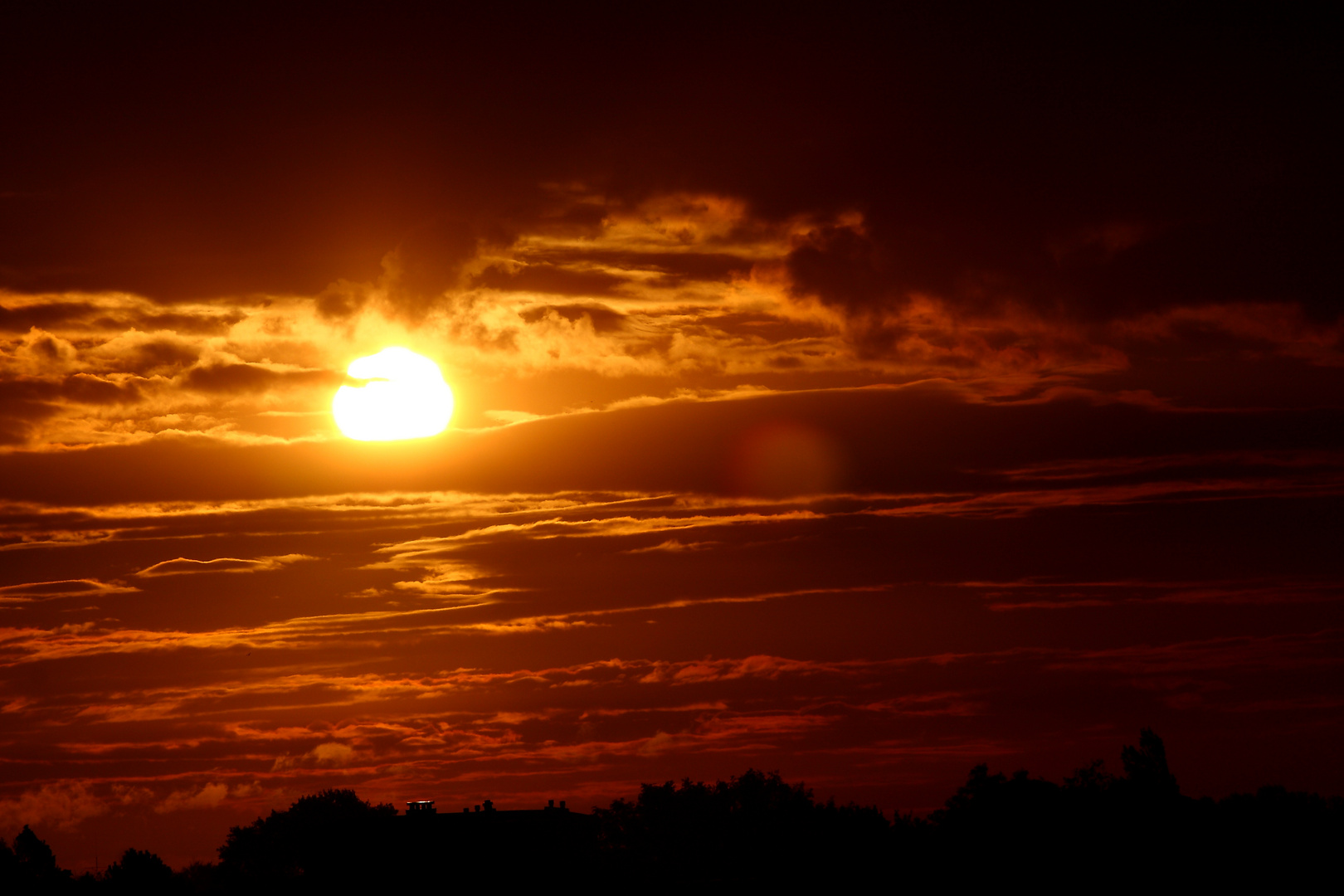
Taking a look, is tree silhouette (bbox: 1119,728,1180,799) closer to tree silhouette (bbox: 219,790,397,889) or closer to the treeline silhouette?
the treeline silhouette

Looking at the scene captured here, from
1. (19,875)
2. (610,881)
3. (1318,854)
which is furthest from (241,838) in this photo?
(1318,854)

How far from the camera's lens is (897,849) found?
105 metres

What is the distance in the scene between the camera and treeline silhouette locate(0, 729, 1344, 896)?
87.8 metres

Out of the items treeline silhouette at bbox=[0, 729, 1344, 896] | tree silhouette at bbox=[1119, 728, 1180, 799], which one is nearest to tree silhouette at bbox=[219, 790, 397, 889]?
treeline silhouette at bbox=[0, 729, 1344, 896]

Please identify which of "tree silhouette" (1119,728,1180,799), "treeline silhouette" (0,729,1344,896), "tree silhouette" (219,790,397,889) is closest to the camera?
"treeline silhouette" (0,729,1344,896)

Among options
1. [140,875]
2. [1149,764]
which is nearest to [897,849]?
[1149,764]

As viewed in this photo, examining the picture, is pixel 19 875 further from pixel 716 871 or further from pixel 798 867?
pixel 798 867

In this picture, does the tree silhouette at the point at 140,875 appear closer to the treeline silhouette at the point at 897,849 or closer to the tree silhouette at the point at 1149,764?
the treeline silhouette at the point at 897,849

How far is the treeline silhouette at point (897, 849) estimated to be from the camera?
288 ft

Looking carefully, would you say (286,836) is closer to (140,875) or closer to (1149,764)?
(140,875)

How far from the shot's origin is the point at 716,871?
5733 inches

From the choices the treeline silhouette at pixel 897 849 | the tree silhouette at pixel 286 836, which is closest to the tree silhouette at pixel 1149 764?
the treeline silhouette at pixel 897 849

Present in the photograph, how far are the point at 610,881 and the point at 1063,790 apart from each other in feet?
124

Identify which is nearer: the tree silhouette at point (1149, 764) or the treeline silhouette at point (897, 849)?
the treeline silhouette at point (897, 849)
